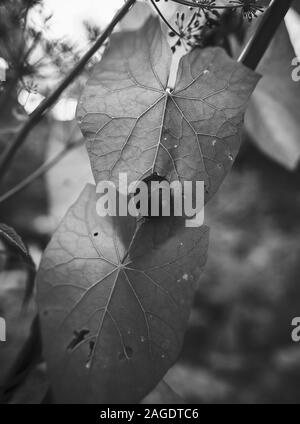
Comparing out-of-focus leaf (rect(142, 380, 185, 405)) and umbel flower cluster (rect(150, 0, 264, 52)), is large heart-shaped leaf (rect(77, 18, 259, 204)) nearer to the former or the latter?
umbel flower cluster (rect(150, 0, 264, 52))

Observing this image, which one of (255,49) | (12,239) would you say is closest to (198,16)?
(255,49)

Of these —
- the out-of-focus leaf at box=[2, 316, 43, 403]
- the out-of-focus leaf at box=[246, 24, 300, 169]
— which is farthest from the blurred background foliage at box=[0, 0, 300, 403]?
the out-of-focus leaf at box=[2, 316, 43, 403]

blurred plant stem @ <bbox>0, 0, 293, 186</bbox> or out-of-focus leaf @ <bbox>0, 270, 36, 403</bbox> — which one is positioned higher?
blurred plant stem @ <bbox>0, 0, 293, 186</bbox>

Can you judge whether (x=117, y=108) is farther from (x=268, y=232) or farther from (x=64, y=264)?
(x=268, y=232)

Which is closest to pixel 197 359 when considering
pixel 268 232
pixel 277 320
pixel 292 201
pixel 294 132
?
pixel 277 320

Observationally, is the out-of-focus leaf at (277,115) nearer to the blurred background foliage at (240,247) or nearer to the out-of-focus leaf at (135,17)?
the blurred background foliage at (240,247)

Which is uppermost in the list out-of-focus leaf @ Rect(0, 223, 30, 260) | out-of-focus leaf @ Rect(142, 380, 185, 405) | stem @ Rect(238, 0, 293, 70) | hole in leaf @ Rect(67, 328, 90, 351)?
stem @ Rect(238, 0, 293, 70)

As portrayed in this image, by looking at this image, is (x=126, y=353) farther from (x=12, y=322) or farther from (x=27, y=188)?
(x=27, y=188)

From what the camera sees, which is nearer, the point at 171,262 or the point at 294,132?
the point at 171,262
